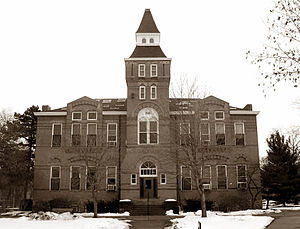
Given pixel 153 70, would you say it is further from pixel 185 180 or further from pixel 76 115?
pixel 185 180

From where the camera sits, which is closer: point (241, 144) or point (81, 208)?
point (81, 208)

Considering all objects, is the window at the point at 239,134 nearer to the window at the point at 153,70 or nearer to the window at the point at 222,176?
the window at the point at 222,176

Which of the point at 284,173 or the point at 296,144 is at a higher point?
the point at 296,144

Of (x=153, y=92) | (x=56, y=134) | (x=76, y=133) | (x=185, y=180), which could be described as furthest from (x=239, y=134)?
(x=56, y=134)

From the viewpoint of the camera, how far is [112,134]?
37719mm

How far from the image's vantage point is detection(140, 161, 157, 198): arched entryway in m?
34.9

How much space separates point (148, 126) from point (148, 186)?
19.4 feet

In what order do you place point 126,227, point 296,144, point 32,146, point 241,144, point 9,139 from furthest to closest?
1. point 296,144
2. point 32,146
3. point 241,144
4. point 9,139
5. point 126,227

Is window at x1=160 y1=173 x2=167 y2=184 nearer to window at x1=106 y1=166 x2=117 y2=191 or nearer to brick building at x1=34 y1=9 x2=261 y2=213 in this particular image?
brick building at x1=34 y1=9 x2=261 y2=213

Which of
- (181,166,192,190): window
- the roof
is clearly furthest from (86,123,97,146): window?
(181,166,192,190): window

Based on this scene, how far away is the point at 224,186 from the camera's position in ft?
119

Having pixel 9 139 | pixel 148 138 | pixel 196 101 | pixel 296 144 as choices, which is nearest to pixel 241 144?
pixel 148 138

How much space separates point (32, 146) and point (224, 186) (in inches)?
872

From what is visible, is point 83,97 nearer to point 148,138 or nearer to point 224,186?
point 148,138
